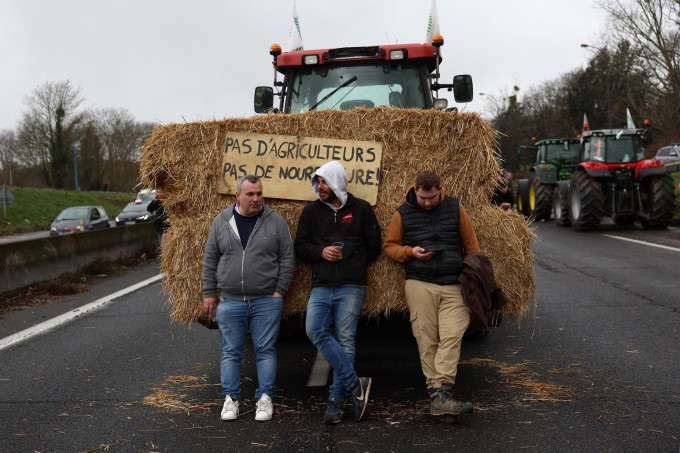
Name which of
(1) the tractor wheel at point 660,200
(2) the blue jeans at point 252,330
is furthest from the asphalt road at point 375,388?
(1) the tractor wheel at point 660,200

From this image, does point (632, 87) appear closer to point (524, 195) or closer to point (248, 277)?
point (524, 195)

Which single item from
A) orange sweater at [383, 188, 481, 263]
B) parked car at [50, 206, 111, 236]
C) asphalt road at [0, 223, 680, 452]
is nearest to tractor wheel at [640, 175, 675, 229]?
asphalt road at [0, 223, 680, 452]

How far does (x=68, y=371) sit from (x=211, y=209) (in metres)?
1.97

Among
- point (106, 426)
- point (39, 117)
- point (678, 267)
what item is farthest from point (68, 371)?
point (39, 117)

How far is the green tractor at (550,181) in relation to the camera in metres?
23.6

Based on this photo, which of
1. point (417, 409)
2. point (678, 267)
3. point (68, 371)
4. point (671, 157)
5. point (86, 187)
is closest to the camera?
point (417, 409)

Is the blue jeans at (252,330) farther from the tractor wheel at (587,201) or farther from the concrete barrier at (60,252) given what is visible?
the tractor wheel at (587,201)

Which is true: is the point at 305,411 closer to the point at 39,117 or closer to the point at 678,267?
the point at 678,267

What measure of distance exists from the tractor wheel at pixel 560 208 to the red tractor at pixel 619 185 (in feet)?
3.61

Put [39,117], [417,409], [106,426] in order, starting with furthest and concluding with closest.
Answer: [39,117], [417,409], [106,426]

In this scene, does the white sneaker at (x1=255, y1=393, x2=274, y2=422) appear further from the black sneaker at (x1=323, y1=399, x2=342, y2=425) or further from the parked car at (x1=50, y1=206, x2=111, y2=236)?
the parked car at (x1=50, y1=206, x2=111, y2=236)

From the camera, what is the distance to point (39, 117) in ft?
210

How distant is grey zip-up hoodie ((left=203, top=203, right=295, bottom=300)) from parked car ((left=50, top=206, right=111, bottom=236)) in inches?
937

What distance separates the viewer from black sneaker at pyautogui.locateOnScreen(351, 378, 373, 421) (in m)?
4.86
